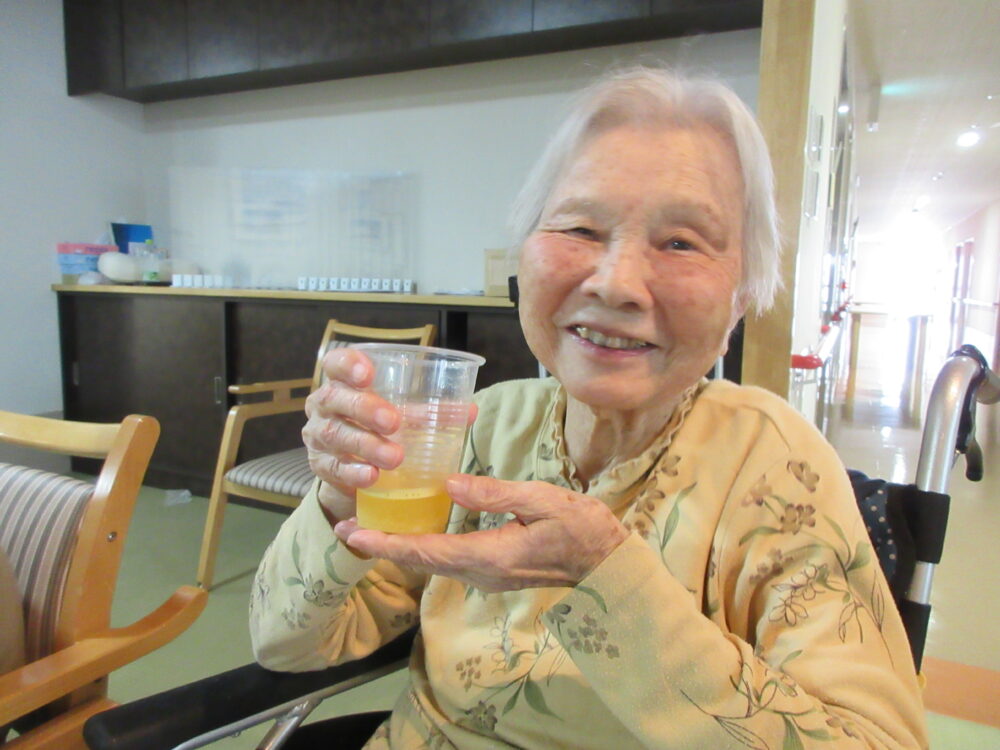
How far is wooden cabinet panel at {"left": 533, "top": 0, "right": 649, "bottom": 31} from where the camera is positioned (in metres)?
2.74

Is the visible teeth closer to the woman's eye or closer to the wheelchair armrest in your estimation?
the woman's eye

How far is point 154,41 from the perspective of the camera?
12.5 feet

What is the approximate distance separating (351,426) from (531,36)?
9.43ft

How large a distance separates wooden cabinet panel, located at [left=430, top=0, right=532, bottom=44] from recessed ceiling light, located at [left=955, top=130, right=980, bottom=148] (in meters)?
8.00

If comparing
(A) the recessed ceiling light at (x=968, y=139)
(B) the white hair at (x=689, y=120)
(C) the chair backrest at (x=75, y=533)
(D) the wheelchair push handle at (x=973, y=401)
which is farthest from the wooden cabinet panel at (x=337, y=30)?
(A) the recessed ceiling light at (x=968, y=139)

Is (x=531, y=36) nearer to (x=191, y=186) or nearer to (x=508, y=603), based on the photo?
(x=191, y=186)

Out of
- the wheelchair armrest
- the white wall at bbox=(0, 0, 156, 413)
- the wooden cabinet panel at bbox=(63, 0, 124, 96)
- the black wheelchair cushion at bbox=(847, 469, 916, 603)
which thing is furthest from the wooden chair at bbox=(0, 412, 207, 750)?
the wooden cabinet panel at bbox=(63, 0, 124, 96)

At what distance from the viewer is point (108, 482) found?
95cm

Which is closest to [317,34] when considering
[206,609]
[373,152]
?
[373,152]

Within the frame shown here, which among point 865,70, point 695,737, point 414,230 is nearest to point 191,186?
point 414,230

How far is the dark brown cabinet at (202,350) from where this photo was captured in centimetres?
309

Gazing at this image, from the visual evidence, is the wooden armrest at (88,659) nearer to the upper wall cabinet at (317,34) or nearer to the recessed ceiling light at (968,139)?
the upper wall cabinet at (317,34)

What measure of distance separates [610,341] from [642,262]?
0.33 feet

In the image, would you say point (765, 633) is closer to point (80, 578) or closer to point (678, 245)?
point (678, 245)
